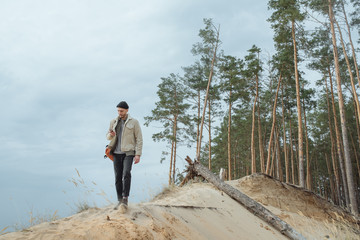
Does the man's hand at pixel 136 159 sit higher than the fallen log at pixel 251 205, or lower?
higher

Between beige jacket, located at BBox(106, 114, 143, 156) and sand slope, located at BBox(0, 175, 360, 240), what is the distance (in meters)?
1.06

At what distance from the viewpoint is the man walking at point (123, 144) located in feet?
16.6


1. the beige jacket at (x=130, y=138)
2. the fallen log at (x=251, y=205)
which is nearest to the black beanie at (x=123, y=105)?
the beige jacket at (x=130, y=138)

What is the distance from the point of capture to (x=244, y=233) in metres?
5.78

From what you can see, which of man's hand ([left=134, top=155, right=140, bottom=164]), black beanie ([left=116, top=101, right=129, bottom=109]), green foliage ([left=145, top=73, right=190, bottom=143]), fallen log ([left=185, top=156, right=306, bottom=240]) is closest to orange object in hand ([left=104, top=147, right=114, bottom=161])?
man's hand ([left=134, top=155, right=140, bottom=164])

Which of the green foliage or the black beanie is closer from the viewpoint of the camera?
the black beanie

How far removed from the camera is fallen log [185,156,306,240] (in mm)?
6770

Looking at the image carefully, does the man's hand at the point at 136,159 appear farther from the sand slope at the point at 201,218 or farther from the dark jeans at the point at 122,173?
the sand slope at the point at 201,218

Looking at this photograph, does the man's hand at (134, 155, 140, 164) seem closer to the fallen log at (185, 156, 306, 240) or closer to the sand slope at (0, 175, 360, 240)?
the sand slope at (0, 175, 360, 240)

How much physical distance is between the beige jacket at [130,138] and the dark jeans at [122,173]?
0.16 meters

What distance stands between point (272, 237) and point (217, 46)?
56.4ft

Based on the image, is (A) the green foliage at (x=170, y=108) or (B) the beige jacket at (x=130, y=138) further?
(A) the green foliage at (x=170, y=108)

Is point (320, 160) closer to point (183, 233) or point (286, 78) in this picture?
point (286, 78)

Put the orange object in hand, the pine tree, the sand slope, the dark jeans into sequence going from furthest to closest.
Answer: the pine tree < the orange object in hand < the dark jeans < the sand slope
